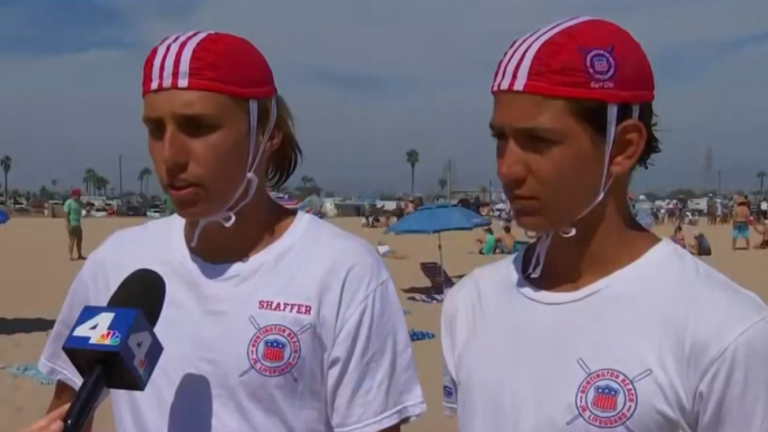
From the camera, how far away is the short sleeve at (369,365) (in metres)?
2.51

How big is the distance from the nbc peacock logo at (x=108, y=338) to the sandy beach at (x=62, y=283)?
4.86m

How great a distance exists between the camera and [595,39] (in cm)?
226

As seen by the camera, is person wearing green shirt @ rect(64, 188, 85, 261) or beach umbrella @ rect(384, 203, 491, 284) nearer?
beach umbrella @ rect(384, 203, 491, 284)

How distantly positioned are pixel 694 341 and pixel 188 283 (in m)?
1.41

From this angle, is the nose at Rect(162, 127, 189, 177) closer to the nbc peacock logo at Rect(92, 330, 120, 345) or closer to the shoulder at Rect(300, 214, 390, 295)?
the shoulder at Rect(300, 214, 390, 295)

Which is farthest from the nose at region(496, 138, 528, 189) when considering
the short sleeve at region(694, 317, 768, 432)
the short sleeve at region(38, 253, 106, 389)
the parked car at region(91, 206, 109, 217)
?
the parked car at region(91, 206, 109, 217)

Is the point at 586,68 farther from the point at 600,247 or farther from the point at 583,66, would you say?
the point at 600,247

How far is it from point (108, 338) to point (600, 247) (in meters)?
1.22

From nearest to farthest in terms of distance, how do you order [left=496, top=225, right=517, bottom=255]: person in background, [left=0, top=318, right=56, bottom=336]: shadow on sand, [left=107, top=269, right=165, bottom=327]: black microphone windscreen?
[left=107, top=269, right=165, bottom=327]: black microphone windscreen
[left=0, top=318, right=56, bottom=336]: shadow on sand
[left=496, top=225, right=517, bottom=255]: person in background

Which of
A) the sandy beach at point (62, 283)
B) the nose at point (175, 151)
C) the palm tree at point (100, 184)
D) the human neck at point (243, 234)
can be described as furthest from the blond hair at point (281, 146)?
the palm tree at point (100, 184)

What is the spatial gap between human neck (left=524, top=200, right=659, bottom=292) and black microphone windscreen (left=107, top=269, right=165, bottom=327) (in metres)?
1.01

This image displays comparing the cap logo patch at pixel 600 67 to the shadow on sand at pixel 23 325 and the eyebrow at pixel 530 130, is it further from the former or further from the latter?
the shadow on sand at pixel 23 325

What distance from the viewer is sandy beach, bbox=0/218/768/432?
7.70m

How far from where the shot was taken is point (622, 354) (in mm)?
2125
